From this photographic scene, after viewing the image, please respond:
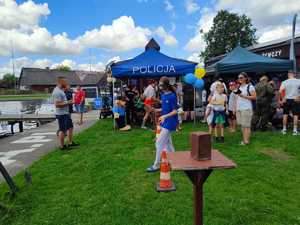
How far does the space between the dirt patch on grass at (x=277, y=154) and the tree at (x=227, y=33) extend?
43426mm

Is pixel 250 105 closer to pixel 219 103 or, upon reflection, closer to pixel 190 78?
pixel 219 103

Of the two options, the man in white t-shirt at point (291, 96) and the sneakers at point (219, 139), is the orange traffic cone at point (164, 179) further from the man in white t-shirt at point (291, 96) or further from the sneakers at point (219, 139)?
the man in white t-shirt at point (291, 96)

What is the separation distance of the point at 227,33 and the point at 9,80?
2729 inches

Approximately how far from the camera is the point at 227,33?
1881 inches

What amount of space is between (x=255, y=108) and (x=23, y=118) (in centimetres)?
1272

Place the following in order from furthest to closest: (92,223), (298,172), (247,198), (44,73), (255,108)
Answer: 1. (44,73)
2. (255,108)
3. (298,172)
4. (247,198)
5. (92,223)

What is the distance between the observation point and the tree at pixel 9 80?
272 ft

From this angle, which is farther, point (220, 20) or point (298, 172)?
point (220, 20)

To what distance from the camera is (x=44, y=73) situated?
A: 68250 mm

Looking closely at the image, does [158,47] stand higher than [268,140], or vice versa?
[158,47]

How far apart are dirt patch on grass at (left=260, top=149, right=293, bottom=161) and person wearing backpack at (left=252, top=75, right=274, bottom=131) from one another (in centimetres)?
209

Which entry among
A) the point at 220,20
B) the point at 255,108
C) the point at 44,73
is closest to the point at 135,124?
the point at 255,108

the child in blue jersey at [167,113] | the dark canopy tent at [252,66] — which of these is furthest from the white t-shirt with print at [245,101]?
the dark canopy tent at [252,66]

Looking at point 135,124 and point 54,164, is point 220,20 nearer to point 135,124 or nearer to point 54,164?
point 135,124
